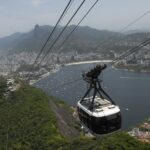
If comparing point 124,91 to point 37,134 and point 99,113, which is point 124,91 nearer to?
point 37,134

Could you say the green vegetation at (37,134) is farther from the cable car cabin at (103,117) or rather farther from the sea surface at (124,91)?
Result: the cable car cabin at (103,117)

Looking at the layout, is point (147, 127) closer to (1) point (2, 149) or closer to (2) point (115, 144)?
(2) point (115, 144)

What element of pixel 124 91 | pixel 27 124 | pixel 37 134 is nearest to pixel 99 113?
pixel 37 134

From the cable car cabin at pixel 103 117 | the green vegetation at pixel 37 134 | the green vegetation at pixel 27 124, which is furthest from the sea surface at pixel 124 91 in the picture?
the cable car cabin at pixel 103 117

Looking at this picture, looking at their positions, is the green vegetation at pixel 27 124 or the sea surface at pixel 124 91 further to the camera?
the sea surface at pixel 124 91

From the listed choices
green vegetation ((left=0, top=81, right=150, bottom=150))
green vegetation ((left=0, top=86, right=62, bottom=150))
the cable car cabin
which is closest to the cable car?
the cable car cabin

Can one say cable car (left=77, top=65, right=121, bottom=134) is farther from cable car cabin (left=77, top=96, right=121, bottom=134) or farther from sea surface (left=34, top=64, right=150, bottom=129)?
sea surface (left=34, top=64, right=150, bottom=129)
